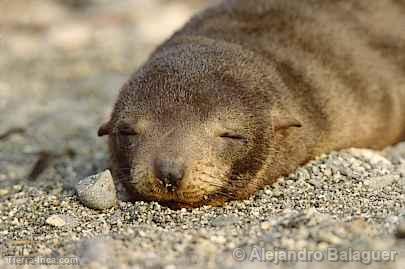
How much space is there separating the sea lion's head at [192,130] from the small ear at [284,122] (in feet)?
0.15

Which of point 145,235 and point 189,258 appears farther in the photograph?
point 145,235

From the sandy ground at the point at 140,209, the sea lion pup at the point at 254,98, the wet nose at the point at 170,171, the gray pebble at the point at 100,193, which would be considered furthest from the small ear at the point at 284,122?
the gray pebble at the point at 100,193

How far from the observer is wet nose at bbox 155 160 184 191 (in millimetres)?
3459

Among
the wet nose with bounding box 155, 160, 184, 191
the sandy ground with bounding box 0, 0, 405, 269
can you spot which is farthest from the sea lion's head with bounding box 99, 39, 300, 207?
the sandy ground with bounding box 0, 0, 405, 269

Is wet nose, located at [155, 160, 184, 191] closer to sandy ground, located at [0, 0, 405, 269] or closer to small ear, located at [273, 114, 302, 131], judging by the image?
sandy ground, located at [0, 0, 405, 269]

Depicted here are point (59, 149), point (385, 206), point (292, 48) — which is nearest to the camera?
point (385, 206)

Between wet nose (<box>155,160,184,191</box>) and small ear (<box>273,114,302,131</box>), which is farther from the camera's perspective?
small ear (<box>273,114,302,131</box>)

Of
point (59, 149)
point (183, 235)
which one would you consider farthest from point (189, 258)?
point (59, 149)

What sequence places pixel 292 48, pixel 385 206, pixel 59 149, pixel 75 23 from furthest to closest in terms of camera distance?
pixel 75 23 → pixel 59 149 → pixel 292 48 → pixel 385 206

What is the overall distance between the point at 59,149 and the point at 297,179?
1.86 m

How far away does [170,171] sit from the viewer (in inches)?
136

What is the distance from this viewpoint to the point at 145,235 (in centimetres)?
319

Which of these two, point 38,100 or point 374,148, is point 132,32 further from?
point 374,148

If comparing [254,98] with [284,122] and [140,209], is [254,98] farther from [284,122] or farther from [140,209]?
[140,209]
